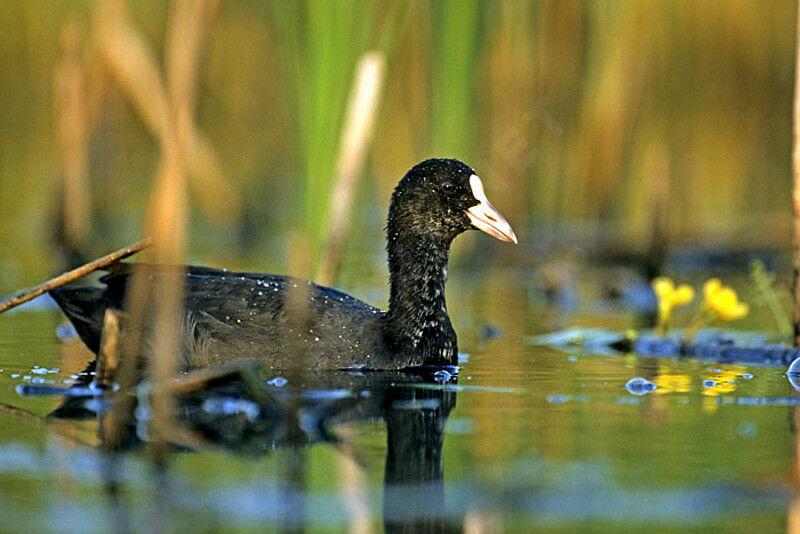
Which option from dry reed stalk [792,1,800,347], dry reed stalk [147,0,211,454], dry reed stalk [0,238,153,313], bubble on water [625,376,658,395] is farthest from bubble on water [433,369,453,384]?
dry reed stalk [147,0,211,454]

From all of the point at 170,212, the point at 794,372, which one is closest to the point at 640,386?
the point at 794,372

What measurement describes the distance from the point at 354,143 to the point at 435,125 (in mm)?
1186

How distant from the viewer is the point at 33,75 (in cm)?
1750

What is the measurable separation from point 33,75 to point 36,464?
14621 millimetres

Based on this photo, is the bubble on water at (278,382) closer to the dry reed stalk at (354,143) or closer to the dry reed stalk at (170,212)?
the dry reed stalk at (170,212)

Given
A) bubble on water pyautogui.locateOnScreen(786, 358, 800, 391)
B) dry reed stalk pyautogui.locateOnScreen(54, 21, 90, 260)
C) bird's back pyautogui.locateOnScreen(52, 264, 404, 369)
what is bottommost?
bubble on water pyautogui.locateOnScreen(786, 358, 800, 391)

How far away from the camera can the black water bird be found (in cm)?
577

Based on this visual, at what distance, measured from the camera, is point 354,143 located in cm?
722

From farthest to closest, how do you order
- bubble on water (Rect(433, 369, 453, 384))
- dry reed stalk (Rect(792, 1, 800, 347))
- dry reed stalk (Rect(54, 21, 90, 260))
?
dry reed stalk (Rect(54, 21, 90, 260)), dry reed stalk (Rect(792, 1, 800, 347)), bubble on water (Rect(433, 369, 453, 384))

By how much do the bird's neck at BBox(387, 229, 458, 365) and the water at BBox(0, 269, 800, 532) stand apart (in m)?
0.37

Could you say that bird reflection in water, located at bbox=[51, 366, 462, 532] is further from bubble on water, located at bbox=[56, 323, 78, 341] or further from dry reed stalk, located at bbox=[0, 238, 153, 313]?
bubble on water, located at bbox=[56, 323, 78, 341]

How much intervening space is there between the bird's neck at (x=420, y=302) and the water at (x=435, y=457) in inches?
14.4

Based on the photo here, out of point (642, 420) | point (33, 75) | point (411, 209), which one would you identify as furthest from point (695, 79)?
point (642, 420)

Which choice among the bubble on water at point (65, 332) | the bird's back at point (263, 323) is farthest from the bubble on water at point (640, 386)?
the bubble on water at point (65, 332)
